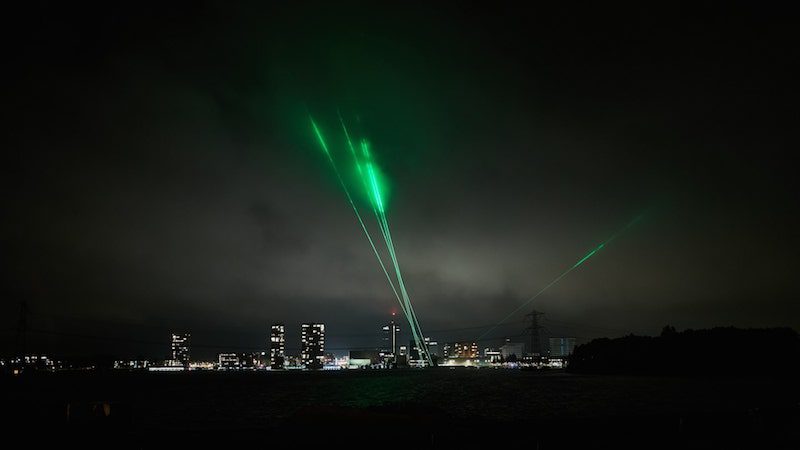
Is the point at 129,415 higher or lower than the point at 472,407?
higher

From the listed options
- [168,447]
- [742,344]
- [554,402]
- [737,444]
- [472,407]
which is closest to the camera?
[168,447]

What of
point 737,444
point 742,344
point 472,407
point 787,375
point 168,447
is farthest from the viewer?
point 742,344

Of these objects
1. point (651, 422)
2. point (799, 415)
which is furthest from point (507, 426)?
point (799, 415)

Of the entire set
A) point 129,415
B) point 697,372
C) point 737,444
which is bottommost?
point 697,372

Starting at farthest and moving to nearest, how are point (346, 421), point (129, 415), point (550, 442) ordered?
point (346, 421), point (550, 442), point (129, 415)

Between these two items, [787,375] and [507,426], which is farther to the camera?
[787,375]

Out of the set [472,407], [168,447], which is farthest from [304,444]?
[472,407]

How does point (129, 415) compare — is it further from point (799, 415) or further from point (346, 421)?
point (799, 415)

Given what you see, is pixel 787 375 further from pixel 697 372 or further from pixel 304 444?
pixel 304 444

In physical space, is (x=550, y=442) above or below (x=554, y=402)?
above
